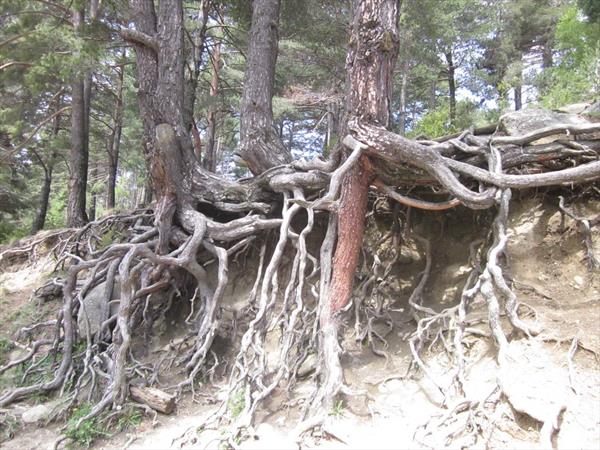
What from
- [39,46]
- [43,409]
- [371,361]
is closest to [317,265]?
[371,361]

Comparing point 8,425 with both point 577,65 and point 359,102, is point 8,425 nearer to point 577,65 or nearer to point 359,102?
point 359,102

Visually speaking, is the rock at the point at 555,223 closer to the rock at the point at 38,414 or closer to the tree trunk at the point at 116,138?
the rock at the point at 38,414

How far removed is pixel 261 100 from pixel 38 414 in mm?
4286

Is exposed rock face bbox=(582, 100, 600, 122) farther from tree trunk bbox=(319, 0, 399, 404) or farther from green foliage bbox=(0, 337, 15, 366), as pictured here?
green foliage bbox=(0, 337, 15, 366)

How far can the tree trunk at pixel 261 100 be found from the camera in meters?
5.15

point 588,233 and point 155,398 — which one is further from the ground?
point 588,233

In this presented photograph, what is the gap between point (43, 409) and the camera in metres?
3.92

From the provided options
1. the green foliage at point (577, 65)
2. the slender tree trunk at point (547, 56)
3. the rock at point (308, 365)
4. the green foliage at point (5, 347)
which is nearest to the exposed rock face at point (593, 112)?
the green foliage at point (577, 65)

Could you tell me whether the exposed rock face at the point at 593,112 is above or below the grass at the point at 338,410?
above

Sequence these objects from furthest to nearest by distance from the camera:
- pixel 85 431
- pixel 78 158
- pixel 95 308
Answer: pixel 78 158
pixel 95 308
pixel 85 431

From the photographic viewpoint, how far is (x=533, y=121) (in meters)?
4.31

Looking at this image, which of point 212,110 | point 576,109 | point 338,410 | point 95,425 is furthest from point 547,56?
point 95,425

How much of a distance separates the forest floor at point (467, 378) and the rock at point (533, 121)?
0.77 m

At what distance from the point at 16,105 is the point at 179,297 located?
7897 millimetres
